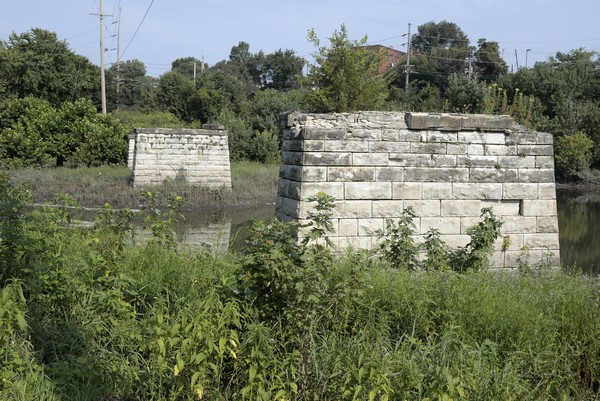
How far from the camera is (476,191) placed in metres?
8.19

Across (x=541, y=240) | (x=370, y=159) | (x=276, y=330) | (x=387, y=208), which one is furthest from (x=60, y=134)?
(x=276, y=330)

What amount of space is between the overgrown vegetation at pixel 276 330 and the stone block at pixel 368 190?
2.02 m

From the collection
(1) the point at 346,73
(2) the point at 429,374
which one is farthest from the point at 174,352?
(1) the point at 346,73

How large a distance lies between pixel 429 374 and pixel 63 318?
2856mm

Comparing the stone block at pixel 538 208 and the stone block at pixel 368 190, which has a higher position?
the stone block at pixel 368 190

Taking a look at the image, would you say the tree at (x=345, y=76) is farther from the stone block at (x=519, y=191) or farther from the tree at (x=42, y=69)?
the tree at (x=42, y=69)

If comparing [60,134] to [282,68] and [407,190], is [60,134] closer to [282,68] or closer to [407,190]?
[407,190]

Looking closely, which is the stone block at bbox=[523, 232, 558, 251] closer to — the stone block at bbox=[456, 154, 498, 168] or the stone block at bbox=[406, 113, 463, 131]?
the stone block at bbox=[456, 154, 498, 168]

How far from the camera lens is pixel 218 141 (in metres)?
24.8

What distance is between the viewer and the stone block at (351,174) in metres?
7.67

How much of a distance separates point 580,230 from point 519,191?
1208 centimetres

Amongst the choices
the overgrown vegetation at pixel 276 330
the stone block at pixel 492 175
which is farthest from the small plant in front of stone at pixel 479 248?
the overgrown vegetation at pixel 276 330

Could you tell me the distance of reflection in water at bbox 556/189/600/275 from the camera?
1403cm

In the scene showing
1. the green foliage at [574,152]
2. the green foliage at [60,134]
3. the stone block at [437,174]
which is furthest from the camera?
the green foliage at [574,152]
